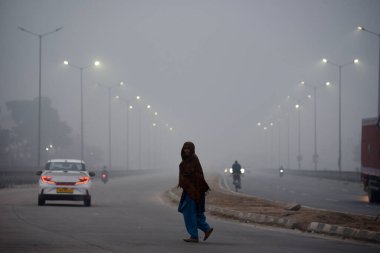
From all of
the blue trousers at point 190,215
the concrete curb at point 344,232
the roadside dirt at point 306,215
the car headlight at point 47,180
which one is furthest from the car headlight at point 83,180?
the blue trousers at point 190,215

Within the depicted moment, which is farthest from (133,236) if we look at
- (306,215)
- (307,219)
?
(306,215)

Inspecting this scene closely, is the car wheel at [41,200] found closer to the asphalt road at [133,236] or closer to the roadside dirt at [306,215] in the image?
the asphalt road at [133,236]

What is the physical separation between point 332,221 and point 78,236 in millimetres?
6570

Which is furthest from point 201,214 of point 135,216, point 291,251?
point 135,216

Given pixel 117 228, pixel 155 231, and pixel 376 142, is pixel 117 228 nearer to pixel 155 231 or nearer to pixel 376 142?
pixel 155 231

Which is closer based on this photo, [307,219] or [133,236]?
[133,236]

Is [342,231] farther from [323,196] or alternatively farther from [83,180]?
[323,196]

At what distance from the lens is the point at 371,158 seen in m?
36.5

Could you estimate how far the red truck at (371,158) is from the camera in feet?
117

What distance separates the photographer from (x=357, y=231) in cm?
1838

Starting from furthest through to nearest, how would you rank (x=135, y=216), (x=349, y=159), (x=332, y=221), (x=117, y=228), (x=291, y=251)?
(x=349, y=159), (x=135, y=216), (x=332, y=221), (x=117, y=228), (x=291, y=251)

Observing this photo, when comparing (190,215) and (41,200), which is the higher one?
(190,215)

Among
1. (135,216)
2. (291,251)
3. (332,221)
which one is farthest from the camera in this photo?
(135,216)

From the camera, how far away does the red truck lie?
3553 centimetres
